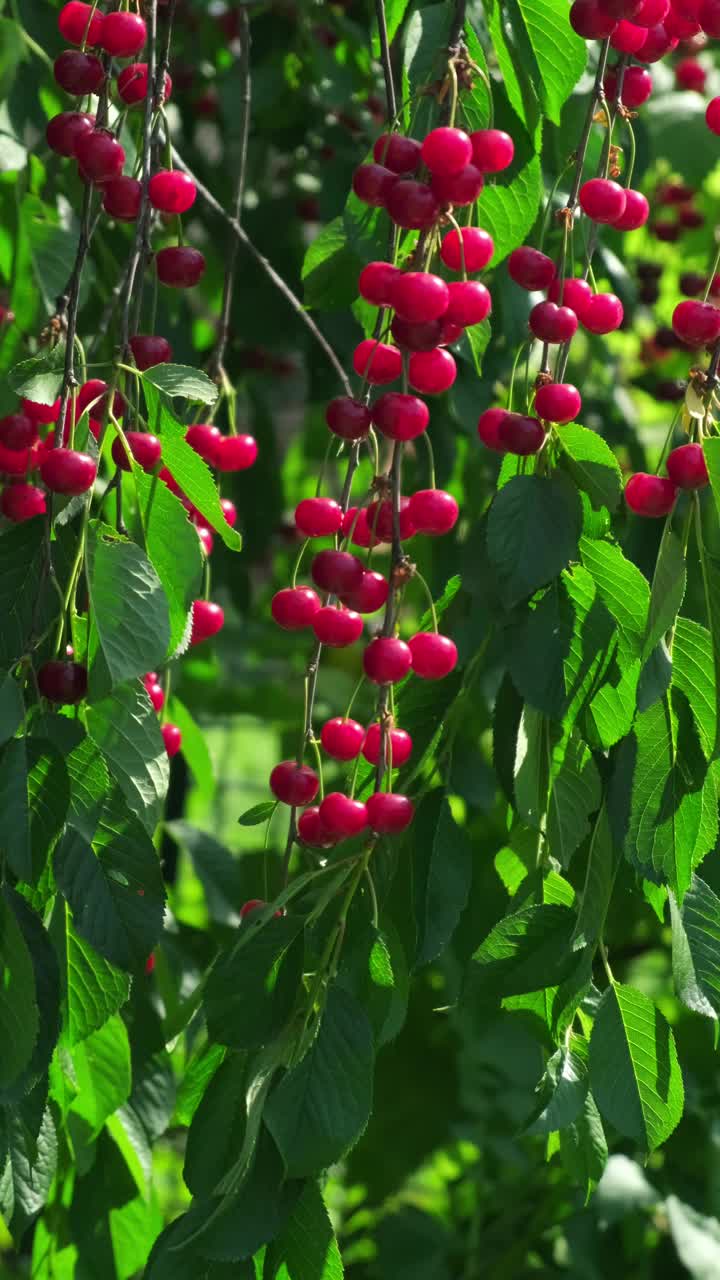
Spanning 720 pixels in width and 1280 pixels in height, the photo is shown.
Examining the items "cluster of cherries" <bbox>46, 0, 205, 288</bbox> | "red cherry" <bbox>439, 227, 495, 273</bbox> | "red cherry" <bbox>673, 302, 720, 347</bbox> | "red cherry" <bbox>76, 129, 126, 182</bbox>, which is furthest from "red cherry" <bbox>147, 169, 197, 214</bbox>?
"red cherry" <bbox>673, 302, 720, 347</bbox>

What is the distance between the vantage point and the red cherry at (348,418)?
2.81 feet

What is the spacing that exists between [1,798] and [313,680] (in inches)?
7.4

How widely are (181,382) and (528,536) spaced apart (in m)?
0.21

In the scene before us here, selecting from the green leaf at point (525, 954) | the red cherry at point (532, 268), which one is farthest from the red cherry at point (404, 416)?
the green leaf at point (525, 954)

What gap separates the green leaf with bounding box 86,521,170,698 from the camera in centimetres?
73

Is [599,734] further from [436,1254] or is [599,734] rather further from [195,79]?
[195,79]

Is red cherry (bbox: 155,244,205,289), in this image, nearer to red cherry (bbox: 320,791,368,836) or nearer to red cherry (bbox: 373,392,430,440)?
red cherry (bbox: 373,392,430,440)

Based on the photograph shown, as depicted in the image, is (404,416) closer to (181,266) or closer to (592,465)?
(592,465)

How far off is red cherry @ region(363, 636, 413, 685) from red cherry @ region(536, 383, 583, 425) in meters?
0.14

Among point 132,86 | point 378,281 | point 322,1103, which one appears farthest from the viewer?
point 132,86

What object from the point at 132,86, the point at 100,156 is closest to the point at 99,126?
the point at 100,156

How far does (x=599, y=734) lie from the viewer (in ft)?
2.58

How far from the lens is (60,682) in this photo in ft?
2.62

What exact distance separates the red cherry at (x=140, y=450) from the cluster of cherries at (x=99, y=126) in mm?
154
